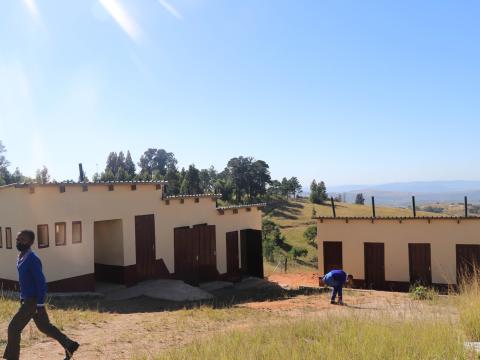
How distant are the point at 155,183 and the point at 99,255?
319cm

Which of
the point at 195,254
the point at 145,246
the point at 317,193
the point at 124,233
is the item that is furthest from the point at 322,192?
the point at 124,233

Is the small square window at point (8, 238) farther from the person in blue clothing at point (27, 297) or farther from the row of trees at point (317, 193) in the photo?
the row of trees at point (317, 193)

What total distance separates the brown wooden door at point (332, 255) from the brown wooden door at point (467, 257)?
16.6 ft

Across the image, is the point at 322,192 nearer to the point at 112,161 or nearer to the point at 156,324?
the point at 112,161

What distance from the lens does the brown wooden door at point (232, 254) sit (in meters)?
20.6

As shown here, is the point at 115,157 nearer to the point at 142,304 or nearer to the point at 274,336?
the point at 142,304

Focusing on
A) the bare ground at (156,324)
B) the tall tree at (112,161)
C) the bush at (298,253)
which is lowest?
the bush at (298,253)

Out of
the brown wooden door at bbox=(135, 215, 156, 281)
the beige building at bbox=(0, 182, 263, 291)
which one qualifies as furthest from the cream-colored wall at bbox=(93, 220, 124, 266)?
the brown wooden door at bbox=(135, 215, 156, 281)

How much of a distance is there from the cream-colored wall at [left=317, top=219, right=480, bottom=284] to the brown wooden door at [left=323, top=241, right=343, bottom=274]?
0.19 meters

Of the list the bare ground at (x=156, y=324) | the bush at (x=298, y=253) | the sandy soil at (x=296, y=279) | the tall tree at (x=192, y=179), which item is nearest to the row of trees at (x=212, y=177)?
the tall tree at (x=192, y=179)

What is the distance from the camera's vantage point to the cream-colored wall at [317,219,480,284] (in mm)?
19984

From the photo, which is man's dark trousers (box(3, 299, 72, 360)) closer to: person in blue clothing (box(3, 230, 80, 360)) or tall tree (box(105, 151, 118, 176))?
person in blue clothing (box(3, 230, 80, 360))

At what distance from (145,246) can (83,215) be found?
9.24 ft

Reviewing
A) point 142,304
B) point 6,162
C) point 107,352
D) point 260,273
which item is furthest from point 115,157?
point 107,352
